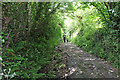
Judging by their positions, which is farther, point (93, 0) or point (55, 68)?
point (93, 0)

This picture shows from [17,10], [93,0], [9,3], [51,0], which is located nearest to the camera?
[9,3]

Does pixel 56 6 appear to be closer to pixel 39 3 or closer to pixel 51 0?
pixel 51 0

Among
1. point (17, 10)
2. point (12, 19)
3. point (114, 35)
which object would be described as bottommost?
point (114, 35)

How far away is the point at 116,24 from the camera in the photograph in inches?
202

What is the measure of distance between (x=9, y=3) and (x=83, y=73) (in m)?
3.95

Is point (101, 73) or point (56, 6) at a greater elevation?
point (56, 6)

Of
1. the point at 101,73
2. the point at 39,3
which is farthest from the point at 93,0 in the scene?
the point at 101,73

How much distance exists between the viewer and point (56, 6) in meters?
4.83

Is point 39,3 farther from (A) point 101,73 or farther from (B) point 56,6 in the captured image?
(A) point 101,73

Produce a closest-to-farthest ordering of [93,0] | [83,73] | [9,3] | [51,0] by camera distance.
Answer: [9,3] < [51,0] < [83,73] < [93,0]

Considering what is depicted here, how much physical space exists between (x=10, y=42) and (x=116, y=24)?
4962mm

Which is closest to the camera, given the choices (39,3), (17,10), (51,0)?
(17,10)

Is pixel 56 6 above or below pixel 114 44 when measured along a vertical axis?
above

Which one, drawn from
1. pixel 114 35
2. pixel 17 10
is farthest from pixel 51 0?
pixel 114 35
